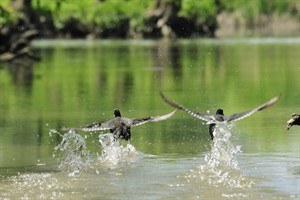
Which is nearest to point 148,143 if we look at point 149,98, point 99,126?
point 99,126

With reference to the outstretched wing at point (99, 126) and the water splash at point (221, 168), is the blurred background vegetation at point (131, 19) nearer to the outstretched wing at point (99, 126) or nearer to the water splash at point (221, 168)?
the outstretched wing at point (99, 126)

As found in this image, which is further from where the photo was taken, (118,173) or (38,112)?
(38,112)

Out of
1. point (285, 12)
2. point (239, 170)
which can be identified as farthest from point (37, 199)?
Answer: point (285, 12)

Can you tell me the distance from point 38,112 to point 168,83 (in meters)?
11.3

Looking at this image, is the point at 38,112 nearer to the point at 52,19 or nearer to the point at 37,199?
the point at 37,199

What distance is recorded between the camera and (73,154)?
2005 cm

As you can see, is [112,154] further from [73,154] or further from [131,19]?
[131,19]

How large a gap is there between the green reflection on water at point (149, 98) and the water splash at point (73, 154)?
0.30 meters

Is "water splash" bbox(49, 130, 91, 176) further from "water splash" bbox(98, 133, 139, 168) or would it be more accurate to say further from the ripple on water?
"water splash" bbox(98, 133, 139, 168)

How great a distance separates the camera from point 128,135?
1944cm

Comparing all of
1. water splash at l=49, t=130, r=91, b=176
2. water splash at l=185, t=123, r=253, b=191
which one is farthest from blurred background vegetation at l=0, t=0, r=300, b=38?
water splash at l=185, t=123, r=253, b=191

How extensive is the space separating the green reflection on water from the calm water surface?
0.03 m

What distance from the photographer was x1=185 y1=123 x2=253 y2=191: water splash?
17067 millimetres

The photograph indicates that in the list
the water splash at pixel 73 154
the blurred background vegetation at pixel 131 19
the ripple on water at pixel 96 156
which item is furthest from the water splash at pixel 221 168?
the blurred background vegetation at pixel 131 19
